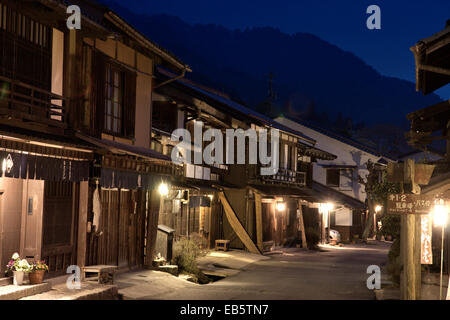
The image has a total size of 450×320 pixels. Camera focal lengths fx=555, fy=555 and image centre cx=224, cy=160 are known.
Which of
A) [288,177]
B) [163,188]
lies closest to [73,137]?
[163,188]

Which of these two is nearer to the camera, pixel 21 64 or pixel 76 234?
pixel 21 64

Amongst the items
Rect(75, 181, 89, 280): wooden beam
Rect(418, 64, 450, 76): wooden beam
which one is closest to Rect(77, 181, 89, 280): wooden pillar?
Rect(75, 181, 89, 280): wooden beam

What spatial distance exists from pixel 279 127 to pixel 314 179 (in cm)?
1817

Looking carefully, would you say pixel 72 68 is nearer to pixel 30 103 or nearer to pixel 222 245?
pixel 30 103

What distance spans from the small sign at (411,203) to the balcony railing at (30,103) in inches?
342

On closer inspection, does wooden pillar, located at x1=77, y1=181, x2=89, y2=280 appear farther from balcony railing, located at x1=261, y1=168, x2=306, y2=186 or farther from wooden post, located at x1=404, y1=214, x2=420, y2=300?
balcony railing, located at x1=261, y1=168, x2=306, y2=186

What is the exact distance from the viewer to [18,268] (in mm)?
13055

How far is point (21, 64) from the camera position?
1378 centimetres

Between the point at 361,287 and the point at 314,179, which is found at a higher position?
the point at 314,179

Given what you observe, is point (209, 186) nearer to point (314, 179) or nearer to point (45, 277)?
point (45, 277)

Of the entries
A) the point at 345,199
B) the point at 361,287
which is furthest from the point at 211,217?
the point at 345,199

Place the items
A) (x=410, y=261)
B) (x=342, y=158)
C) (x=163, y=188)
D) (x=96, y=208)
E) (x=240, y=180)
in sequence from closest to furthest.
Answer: (x=410, y=261), (x=96, y=208), (x=163, y=188), (x=240, y=180), (x=342, y=158)

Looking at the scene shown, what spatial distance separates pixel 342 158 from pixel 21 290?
142 ft

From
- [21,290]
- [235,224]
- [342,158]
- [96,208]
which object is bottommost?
[21,290]
